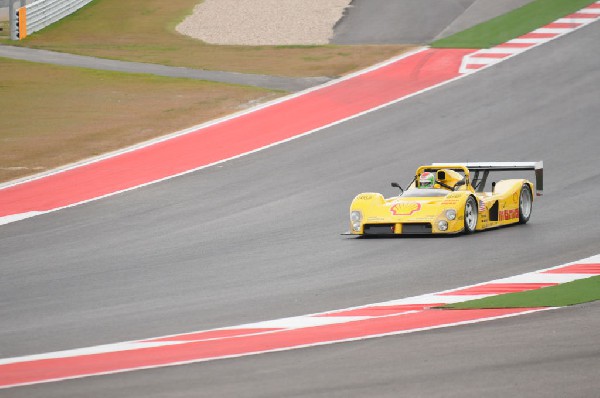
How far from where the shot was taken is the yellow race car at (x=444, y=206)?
57.2 ft

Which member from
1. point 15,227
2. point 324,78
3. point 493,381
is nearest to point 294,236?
point 15,227

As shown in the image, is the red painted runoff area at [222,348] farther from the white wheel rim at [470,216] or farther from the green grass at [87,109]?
the green grass at [87,109]

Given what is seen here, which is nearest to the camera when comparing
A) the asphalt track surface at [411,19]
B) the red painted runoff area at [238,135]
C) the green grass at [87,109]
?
the red painted runoff area at [238,135]

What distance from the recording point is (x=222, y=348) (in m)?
10.8

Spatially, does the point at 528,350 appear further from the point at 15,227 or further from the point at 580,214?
the point at 15,227

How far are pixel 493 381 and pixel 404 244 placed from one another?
8124 mm

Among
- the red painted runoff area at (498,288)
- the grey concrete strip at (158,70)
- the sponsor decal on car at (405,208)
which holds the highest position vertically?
the grey concrete strip at (158,70)

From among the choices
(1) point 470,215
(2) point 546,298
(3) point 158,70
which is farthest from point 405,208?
(3) point 158,70

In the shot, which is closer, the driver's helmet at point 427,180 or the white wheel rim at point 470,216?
the white wheel rim at point 470,216

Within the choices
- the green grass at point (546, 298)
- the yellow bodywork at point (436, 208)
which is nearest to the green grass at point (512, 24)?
the yellow bodywork at point (436, 208)

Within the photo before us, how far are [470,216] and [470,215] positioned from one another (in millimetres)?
15

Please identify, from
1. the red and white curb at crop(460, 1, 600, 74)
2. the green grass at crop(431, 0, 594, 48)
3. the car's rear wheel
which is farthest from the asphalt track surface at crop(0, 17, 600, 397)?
the green grass at crop(431, 0, 594, 48)

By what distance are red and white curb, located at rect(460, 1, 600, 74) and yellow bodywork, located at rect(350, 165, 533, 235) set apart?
42.9 ft

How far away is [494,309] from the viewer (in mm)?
12086
